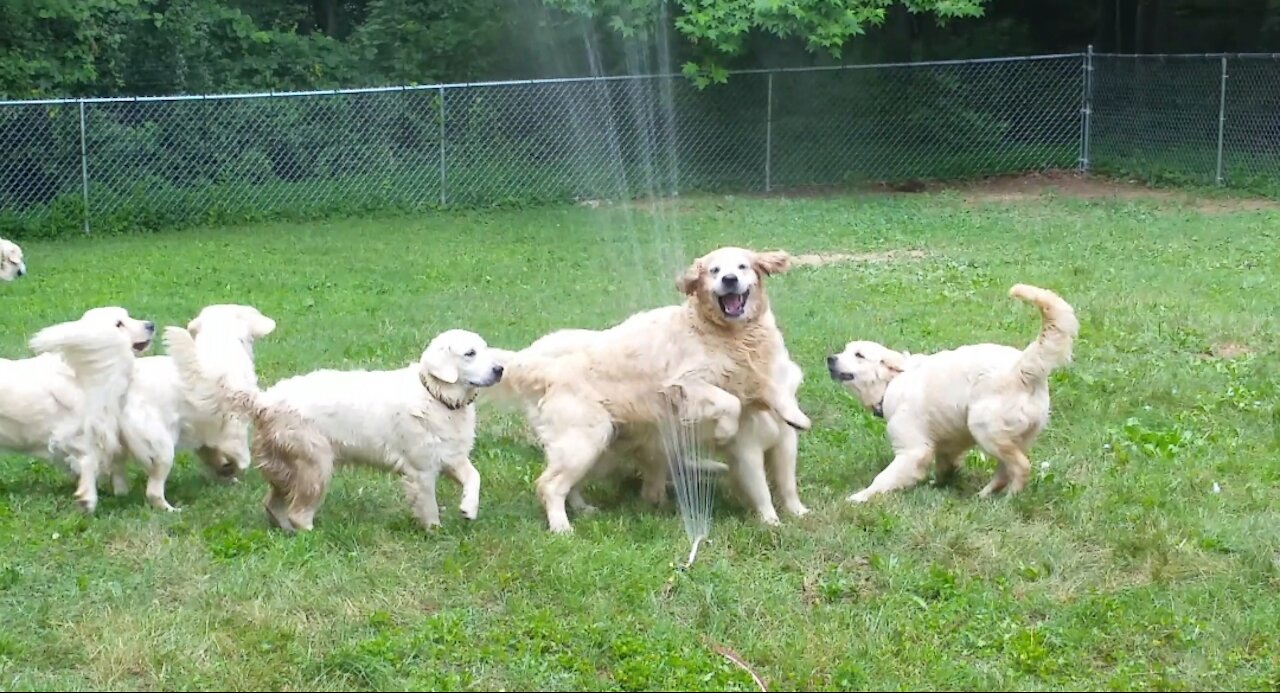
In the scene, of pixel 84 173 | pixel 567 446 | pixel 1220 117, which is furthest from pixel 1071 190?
pixel 567 446

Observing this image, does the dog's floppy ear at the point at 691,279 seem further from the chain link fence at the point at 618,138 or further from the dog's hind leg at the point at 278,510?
the chain link fence at the point at 618,138

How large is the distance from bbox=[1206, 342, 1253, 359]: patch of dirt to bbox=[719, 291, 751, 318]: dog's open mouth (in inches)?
155

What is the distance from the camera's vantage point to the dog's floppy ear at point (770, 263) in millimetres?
6105

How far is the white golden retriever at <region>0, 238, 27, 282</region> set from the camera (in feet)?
37.7

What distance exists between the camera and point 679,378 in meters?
5.99

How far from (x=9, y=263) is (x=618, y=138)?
8.65 meters

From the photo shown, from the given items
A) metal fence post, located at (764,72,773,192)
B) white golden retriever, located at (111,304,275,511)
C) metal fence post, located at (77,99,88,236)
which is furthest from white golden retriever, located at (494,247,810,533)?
metal fence post, located at (764,72,773,192)

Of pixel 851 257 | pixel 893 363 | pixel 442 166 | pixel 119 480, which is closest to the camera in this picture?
pixel 119 480

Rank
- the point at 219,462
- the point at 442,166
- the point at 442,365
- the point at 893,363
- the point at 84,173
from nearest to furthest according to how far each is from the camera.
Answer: the point at 442,365
the point at 219,462
the point at 893,363
the point at 84,173
the point at 442,166

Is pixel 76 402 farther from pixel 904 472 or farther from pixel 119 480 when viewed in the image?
pixel 904 472

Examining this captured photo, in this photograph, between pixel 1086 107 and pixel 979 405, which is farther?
pixel 1086 107

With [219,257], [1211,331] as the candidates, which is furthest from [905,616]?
[219,257]

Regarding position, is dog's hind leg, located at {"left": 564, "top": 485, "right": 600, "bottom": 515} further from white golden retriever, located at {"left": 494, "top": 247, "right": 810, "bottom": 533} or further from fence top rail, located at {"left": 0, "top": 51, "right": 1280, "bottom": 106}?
fence top rail, located at {"left": 0, "top": 51, "right": 1280, "bottom": 106}

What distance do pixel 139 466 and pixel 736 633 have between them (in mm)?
3256
